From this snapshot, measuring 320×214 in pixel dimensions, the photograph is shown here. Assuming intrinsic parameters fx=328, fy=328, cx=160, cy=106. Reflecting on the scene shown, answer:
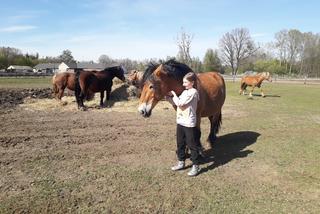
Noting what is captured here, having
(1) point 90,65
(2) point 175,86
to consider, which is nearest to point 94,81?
(2) point 175,86

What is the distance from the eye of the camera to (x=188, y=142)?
5758mm

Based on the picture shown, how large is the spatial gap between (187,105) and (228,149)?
235 centimetres

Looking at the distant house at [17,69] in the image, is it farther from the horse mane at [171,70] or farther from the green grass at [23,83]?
the horse mane at [171,70]

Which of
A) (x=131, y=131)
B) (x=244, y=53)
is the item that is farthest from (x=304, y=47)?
(x=131, y=131)

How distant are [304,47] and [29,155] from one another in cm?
8083

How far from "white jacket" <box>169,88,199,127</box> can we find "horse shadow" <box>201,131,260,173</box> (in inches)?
38.6

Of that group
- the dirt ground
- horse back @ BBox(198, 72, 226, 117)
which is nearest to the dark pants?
the dirt ground

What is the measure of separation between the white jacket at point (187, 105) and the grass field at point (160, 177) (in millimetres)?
929

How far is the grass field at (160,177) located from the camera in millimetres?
4523

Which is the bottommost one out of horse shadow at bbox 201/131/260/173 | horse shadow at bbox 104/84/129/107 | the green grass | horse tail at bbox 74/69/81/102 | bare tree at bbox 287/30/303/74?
the green grass

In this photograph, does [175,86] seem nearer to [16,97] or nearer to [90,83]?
[90,83]

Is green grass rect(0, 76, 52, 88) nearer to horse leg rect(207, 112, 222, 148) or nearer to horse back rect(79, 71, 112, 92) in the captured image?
horse back rect(79, 71, 112, 92)

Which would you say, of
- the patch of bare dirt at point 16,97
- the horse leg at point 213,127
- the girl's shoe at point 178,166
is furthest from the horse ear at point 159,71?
the patch of bare dirt at point 16,97

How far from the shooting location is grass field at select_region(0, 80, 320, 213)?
4523 millimetres
